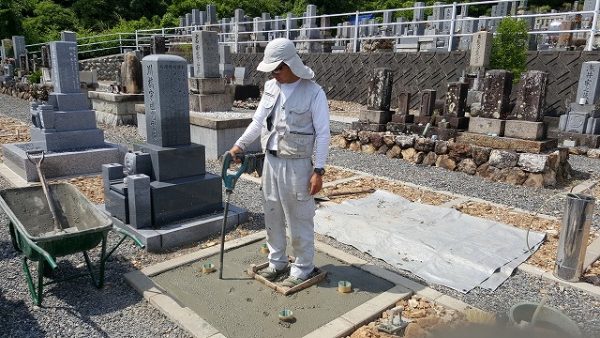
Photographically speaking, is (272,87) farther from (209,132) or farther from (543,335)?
(209,132)

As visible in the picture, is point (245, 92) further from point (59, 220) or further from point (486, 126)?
point (59, 220)

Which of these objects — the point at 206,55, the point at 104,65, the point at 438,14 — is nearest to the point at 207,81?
the point at 206,55

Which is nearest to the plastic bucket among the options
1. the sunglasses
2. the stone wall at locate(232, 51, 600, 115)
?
the sunglasses

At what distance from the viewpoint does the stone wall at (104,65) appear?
22250 mm

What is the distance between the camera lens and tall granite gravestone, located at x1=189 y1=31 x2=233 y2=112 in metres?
8.59

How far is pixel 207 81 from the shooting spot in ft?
28.2

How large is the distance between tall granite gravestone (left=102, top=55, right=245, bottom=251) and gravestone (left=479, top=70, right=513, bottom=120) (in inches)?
192

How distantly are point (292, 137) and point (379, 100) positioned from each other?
242 inches

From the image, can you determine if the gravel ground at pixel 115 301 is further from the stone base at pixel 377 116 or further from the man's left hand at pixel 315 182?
the stone base at pixel 377 116

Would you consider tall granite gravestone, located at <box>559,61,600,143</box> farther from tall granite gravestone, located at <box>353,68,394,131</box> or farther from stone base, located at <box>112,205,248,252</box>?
stone base, located at <box>112,205,248,252</box>

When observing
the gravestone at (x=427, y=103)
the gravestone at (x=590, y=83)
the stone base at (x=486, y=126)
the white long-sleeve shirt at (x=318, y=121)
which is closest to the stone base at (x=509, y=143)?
the stone base at (x=486, y=126)

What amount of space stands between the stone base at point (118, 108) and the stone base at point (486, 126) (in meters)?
7.81

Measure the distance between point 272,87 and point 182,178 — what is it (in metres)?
1.76

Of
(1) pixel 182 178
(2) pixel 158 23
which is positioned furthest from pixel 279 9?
(1) pixel 182 178
